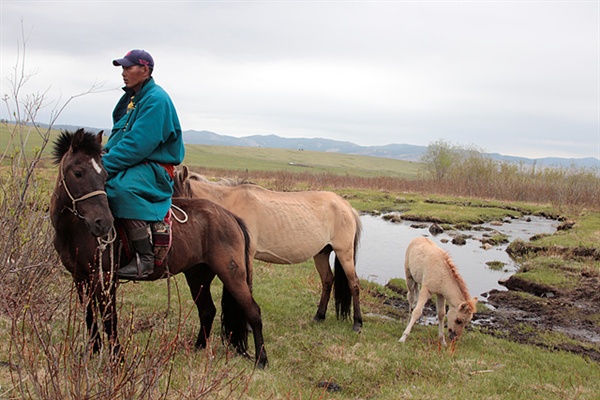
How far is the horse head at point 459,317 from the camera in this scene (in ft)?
26.9

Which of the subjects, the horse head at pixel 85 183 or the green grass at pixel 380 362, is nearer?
the horse head at pixel 85 183

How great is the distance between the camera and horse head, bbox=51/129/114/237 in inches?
174

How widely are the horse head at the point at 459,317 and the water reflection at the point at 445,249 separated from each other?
5046 mm

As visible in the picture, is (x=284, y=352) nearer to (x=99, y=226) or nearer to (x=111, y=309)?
(x=99, y=226)

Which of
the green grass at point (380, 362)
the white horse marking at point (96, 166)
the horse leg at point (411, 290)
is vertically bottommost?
the green grass at point (380, 362)

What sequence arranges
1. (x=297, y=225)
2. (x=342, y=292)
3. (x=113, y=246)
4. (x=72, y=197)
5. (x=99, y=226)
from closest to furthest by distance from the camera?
(x=99, y=226) < (x=72, y=197) < (x=113, y=246) < (x=297, y=225) < (x=342, y=292)

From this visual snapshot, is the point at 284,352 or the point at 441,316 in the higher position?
the point at 441,316

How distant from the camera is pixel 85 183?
4500 mm

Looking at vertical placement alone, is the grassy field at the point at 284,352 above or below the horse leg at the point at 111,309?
below

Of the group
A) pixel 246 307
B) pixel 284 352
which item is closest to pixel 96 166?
pixel 246 307

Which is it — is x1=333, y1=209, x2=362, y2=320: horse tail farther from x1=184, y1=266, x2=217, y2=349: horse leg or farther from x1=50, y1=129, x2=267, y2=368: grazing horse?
x1=184, y1=266, x2=217, y2=349: horse leg

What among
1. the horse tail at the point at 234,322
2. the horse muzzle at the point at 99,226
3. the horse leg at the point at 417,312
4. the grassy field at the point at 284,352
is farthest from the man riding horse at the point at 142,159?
the horse leg at the point at 417,312

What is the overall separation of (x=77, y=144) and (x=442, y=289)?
249 inches

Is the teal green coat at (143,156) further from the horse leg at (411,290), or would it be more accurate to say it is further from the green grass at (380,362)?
the horse leg at (411,290)
